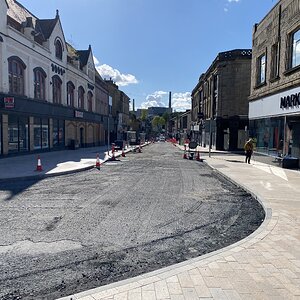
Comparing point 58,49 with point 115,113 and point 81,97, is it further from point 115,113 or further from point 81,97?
point 115,113

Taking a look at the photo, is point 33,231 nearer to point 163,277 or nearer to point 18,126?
point 163,277

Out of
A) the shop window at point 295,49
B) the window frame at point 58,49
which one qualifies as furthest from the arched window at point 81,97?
the shop window at point 295,49

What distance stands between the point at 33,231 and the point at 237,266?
4.00 metres

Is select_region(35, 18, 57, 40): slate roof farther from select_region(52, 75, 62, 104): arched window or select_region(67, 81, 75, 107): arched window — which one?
select_region(67, 81, 75, 107): arched window

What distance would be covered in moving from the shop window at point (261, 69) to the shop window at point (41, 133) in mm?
17827

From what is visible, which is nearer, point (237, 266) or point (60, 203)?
point (237, 266)

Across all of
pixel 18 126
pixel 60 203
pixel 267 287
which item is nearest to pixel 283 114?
pixel 60 203

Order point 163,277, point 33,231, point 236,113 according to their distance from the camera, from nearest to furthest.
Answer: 1. point 163,277
2. point 33,231
3. point 236,113

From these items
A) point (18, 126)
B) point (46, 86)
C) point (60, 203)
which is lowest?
point (60, 203)

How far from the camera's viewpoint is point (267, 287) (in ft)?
11.6

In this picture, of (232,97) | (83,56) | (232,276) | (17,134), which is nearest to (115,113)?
(83,56)

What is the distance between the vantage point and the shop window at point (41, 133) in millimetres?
23503

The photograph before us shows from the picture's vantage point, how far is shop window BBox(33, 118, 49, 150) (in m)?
23.5

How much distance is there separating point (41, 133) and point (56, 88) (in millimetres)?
5761
